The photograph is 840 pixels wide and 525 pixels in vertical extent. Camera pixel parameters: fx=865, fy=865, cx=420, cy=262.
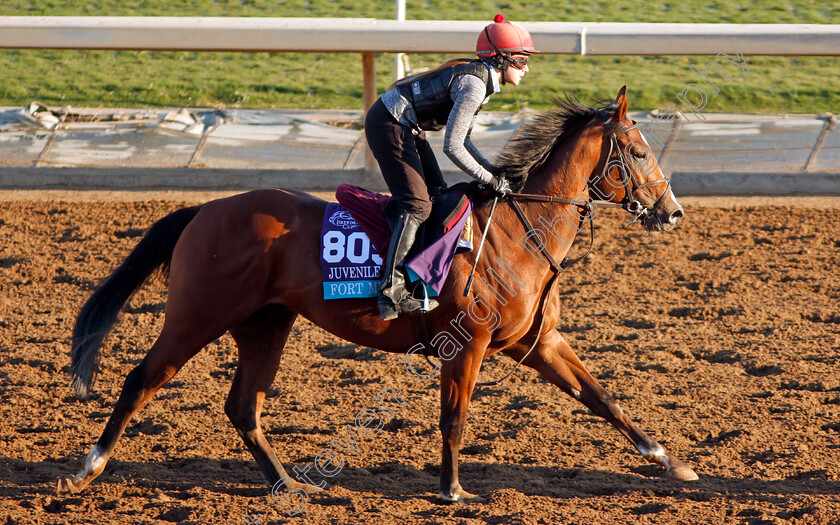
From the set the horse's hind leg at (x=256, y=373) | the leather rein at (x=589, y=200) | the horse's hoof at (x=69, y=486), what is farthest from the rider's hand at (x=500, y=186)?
the horse's hoof at (x=69, y=486)

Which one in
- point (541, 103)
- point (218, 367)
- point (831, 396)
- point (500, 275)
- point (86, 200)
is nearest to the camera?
point (500, 275)

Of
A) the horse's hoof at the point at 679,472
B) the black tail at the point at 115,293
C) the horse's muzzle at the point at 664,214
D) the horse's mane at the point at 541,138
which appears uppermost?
the horse's mane at the point at 541,138

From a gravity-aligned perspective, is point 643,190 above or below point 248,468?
above

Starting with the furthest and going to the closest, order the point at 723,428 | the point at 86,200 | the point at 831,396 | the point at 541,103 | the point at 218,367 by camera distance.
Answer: the point at 541,103, the point at 86,200, the point at 218,367, the point at 831,396, the point at 723,428

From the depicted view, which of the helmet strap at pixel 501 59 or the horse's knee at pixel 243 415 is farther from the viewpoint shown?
the horse's knee at pixel 243 415

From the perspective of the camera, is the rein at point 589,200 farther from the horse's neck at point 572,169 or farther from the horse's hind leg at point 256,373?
the horse's hind leg at point 256,373

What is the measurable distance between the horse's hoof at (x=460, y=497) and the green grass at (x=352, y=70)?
8747 mm

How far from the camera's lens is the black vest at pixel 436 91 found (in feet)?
13.4

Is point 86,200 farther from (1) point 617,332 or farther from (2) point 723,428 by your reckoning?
(2) point 723,428

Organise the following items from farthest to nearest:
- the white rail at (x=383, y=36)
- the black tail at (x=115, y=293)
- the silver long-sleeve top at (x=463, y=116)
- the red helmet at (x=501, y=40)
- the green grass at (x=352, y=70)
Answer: the green grass at (x=352, y=70) < the white rail at (x=383, y=36) < the black tail at (x=115, y=293) < the red helmet at (x=501, y=40) < the silver long-sleeve top at (x=463, y=116)

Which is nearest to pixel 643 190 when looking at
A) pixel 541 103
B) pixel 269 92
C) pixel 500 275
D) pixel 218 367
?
pixel 500 275

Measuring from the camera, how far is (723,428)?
4.90 m

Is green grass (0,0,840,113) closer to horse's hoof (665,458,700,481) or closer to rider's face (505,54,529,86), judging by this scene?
rider's face (505,54,529,86)

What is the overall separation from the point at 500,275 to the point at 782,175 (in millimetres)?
6157
